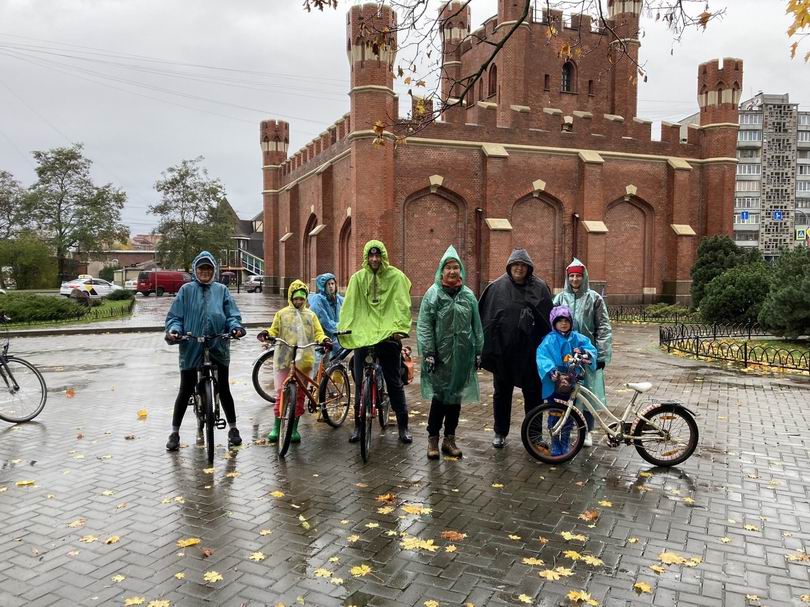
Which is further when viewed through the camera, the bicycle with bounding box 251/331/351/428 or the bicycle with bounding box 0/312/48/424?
the bicycle with bounding box 0/312/48/424

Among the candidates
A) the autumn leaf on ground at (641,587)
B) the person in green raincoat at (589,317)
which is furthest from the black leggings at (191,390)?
the autumn leaf on ground at (641,587)

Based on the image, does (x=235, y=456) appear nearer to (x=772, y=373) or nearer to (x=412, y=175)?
(x=772, y=373)

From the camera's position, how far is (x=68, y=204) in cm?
5084

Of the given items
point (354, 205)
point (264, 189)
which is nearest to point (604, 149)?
point (354, 205)

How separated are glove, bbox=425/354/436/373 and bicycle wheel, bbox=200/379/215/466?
6.72ft

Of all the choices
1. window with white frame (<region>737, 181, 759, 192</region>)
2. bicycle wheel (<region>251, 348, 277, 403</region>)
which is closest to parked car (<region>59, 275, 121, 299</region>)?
bicycle wheel (<region>251, 348, 277, 403</region>)

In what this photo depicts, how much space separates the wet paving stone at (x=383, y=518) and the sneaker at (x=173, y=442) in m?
0.18

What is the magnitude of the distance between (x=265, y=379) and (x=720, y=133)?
93.1ft

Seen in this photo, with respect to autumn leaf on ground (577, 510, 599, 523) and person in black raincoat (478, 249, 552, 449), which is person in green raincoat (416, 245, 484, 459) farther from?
autumn leaf on ground (577, 510, 599, 523)

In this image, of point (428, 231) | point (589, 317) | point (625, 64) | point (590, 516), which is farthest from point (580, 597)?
point (625, 64)

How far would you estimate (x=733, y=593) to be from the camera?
347cm

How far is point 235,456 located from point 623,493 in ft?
11.5

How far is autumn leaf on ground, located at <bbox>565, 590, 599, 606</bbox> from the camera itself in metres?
3.37

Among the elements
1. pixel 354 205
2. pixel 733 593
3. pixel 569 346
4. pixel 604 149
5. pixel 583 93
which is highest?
pixel 583 93
